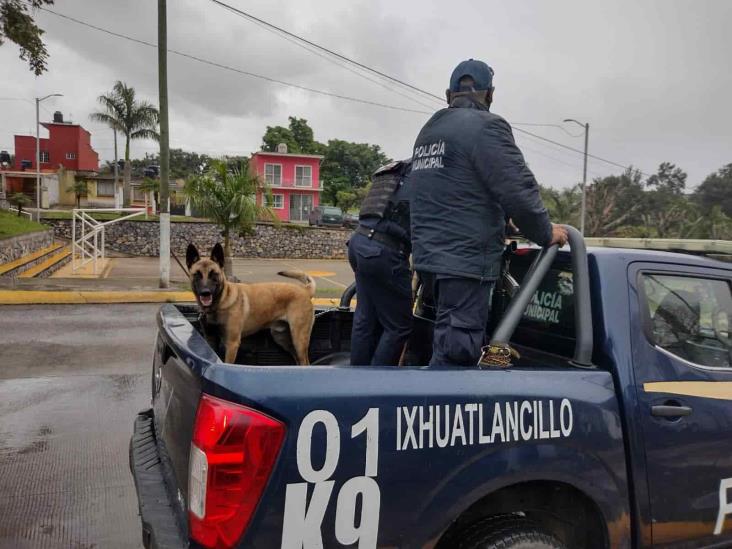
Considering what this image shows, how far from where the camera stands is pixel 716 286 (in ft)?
8.63

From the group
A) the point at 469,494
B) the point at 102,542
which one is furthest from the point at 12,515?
the point at 469,494

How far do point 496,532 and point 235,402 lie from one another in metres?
1.00

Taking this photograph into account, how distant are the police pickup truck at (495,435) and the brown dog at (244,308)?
1220 millimetres

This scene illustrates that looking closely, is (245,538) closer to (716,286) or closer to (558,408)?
(558,408)

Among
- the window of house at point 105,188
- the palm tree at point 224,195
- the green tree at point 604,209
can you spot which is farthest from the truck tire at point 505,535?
the window of house at point 105,188

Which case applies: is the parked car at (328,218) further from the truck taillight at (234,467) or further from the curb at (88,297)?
the truck taillight at (234,467)

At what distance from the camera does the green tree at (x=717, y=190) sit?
164 ft

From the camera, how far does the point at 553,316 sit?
8.64 ft

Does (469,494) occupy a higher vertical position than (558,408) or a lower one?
lower

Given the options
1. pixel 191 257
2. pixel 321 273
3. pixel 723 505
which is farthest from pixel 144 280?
pixel 723 505

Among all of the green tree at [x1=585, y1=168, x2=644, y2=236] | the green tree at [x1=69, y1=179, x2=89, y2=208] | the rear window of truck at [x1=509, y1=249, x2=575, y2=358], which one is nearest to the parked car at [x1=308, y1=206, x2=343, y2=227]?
the green tree at [x1=585, y1=168, x2=644, y2=236]

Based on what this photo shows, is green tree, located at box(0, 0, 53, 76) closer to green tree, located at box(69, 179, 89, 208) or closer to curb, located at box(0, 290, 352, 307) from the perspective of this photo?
curb, located at box(0, 290, 352, 307)

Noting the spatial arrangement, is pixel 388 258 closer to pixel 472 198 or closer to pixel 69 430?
pixel 472 198

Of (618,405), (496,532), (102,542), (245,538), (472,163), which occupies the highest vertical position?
(472,163)
